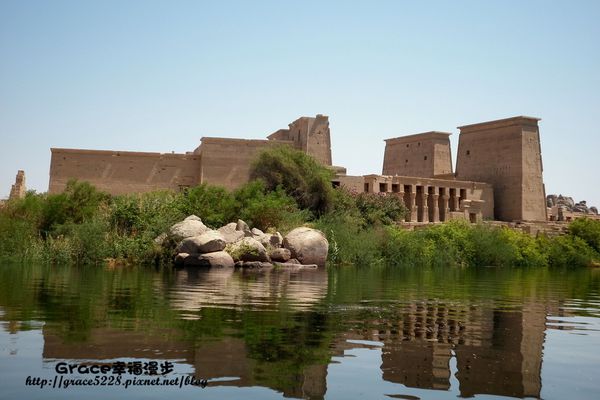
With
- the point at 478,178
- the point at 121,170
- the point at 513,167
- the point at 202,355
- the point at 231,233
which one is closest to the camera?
the point at 202,355

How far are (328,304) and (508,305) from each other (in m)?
3.64

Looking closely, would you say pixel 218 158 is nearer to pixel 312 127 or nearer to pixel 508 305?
pixel 312 127

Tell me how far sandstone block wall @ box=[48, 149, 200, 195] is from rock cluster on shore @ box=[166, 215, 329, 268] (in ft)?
36.5

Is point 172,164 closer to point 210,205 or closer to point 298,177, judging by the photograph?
point 298,177

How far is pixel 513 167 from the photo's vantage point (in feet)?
149

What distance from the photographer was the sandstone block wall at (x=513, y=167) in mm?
44844

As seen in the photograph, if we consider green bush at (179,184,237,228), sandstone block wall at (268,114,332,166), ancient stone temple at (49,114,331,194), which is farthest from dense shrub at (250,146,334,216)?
green bush at (179,184,237,228)

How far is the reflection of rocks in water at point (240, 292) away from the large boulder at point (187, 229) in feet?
17.9

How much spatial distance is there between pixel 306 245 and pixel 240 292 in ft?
38.2

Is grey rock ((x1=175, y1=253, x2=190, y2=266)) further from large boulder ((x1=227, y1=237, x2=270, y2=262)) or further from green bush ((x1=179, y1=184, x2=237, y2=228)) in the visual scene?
green bush ((x1=179, y1=184, x2=237, y2=228))

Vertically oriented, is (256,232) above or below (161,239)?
above

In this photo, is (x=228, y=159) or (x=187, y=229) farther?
(x=228, y=159)

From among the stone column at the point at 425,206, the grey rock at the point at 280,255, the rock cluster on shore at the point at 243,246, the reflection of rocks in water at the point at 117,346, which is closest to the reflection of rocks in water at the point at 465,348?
the reflection of rocks in water at the point at 117,346

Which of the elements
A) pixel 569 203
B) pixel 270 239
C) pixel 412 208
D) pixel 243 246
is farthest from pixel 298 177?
pixel 569 203
